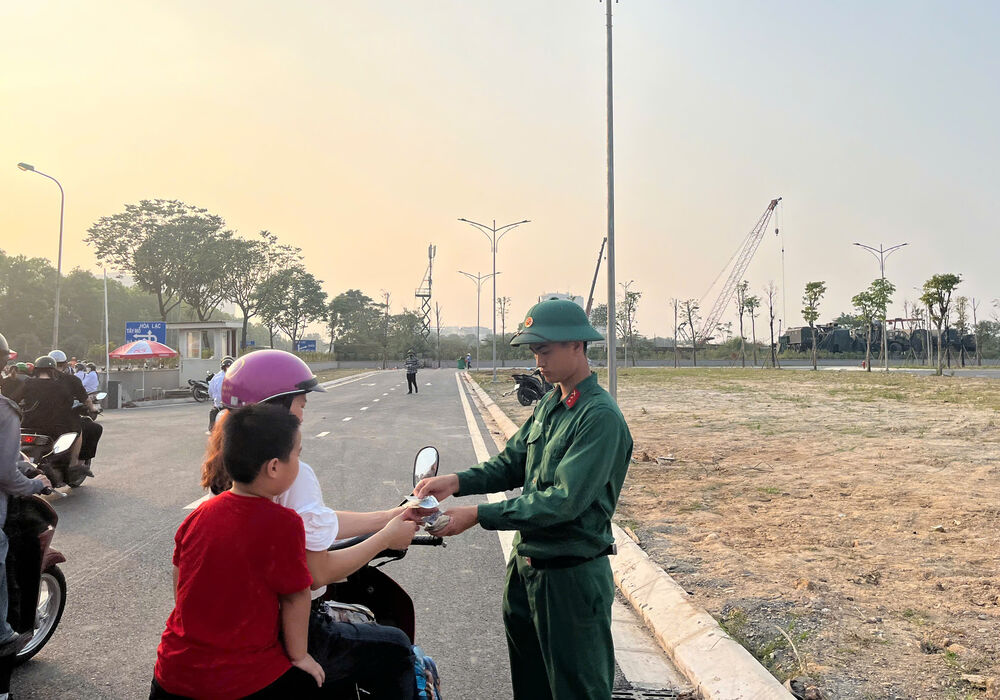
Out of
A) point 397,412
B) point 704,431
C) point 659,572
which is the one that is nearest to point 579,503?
point 659,572

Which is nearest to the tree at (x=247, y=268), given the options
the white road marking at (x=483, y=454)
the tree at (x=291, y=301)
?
the tree at (x=291, y=301)

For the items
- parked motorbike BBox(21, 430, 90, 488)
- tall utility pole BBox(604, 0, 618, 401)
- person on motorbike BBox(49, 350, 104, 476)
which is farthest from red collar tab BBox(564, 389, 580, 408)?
tall utility pole BBox(604, 0, 618, 401)

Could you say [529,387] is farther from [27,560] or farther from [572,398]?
[572,398]

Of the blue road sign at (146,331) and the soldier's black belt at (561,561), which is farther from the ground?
the blue road sign at (146,331)

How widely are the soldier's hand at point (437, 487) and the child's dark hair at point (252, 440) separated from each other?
0.62 m

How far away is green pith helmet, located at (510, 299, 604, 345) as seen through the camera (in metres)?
2.60

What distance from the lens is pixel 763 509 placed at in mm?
7438

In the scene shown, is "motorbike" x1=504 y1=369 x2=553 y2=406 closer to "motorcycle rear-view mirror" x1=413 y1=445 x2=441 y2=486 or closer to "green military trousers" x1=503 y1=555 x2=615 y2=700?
"motorcycle rear-view mirror" x1=413 y1=445 x2=441 y2=486

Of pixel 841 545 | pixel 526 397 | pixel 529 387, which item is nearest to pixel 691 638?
pixel 841 545

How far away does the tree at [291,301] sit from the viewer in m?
65.6

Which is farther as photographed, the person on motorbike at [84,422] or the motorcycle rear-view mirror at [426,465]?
the person on motorbike at [84,422]

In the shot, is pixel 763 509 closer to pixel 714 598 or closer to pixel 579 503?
pixel 714 598

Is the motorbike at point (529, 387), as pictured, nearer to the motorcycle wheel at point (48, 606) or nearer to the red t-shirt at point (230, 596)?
the motorcycle wheel at point (48, 606)

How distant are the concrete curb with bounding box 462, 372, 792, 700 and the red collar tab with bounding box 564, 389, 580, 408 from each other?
169cm
